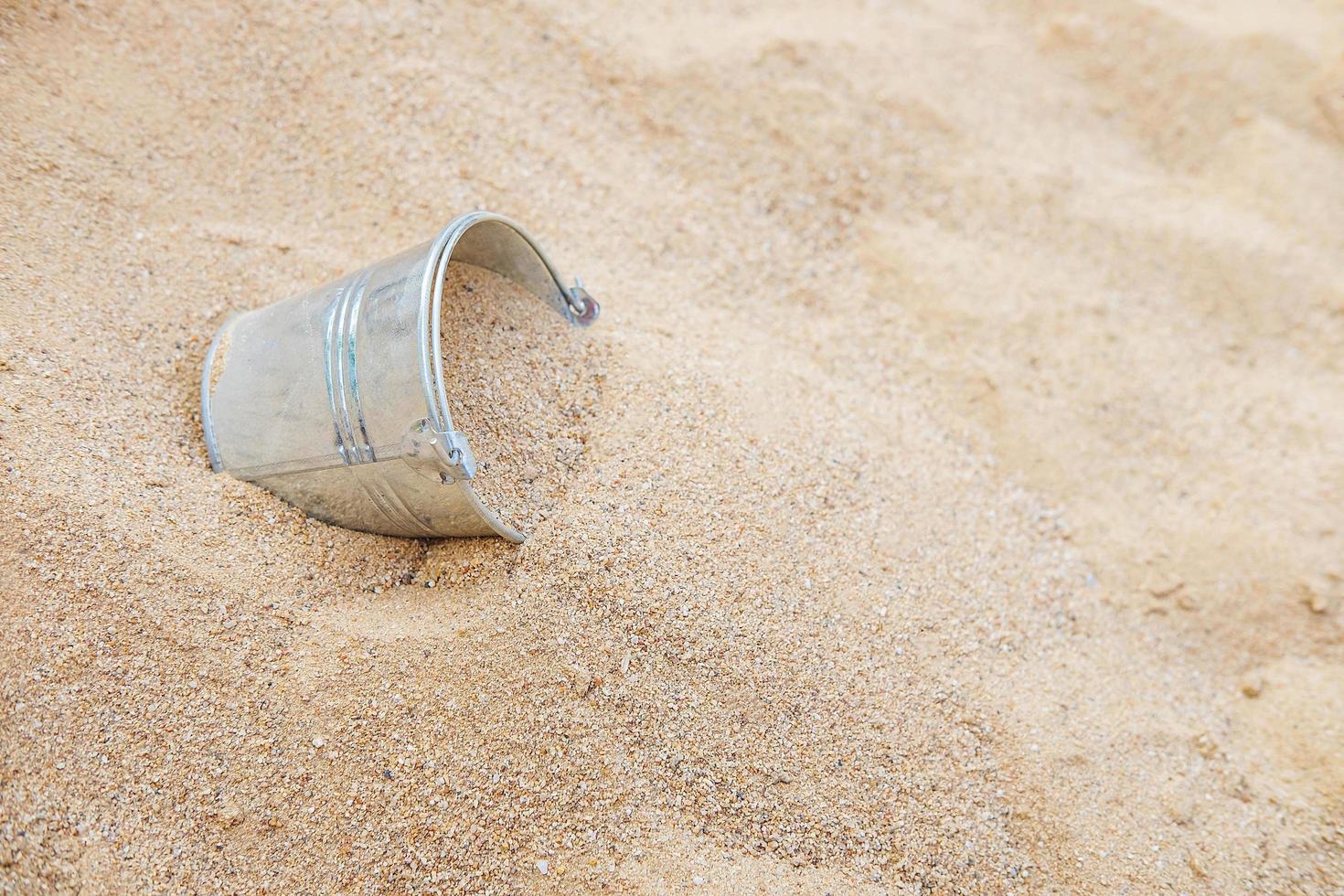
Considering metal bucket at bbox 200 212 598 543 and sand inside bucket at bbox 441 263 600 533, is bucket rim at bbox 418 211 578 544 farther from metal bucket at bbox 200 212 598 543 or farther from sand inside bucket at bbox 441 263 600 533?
sand inside bucket at bbox 441 263 600 533

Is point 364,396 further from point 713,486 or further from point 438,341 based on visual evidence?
point 713,486

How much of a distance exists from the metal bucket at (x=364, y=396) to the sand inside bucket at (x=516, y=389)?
0.06 meters

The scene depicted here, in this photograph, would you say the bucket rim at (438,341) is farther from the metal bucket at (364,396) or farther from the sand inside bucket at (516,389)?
the sand inside bucket at (516,389)

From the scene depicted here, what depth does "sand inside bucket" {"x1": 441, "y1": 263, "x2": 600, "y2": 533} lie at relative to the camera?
1.82m

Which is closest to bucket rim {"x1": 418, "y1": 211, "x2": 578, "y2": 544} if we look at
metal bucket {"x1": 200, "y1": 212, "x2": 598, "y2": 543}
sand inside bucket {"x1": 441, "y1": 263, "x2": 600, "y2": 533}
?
metal bucket {"x1": 200, "y1": 212, "x2": 598, "y2": 543}

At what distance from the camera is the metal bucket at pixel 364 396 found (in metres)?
1.59

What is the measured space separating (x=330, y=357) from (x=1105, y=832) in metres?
1.77

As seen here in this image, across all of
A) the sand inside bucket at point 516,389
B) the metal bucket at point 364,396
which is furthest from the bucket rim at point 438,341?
the sand inside bucket at point 516,389

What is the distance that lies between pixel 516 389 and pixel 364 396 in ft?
1.14

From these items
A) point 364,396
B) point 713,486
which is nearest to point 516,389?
point 364,396

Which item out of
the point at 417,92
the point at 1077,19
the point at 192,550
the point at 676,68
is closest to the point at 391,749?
the point at 192,550

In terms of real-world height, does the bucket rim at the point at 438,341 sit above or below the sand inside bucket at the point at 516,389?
above

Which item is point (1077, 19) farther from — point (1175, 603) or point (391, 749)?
point (391, 749)

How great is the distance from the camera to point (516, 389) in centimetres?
192
